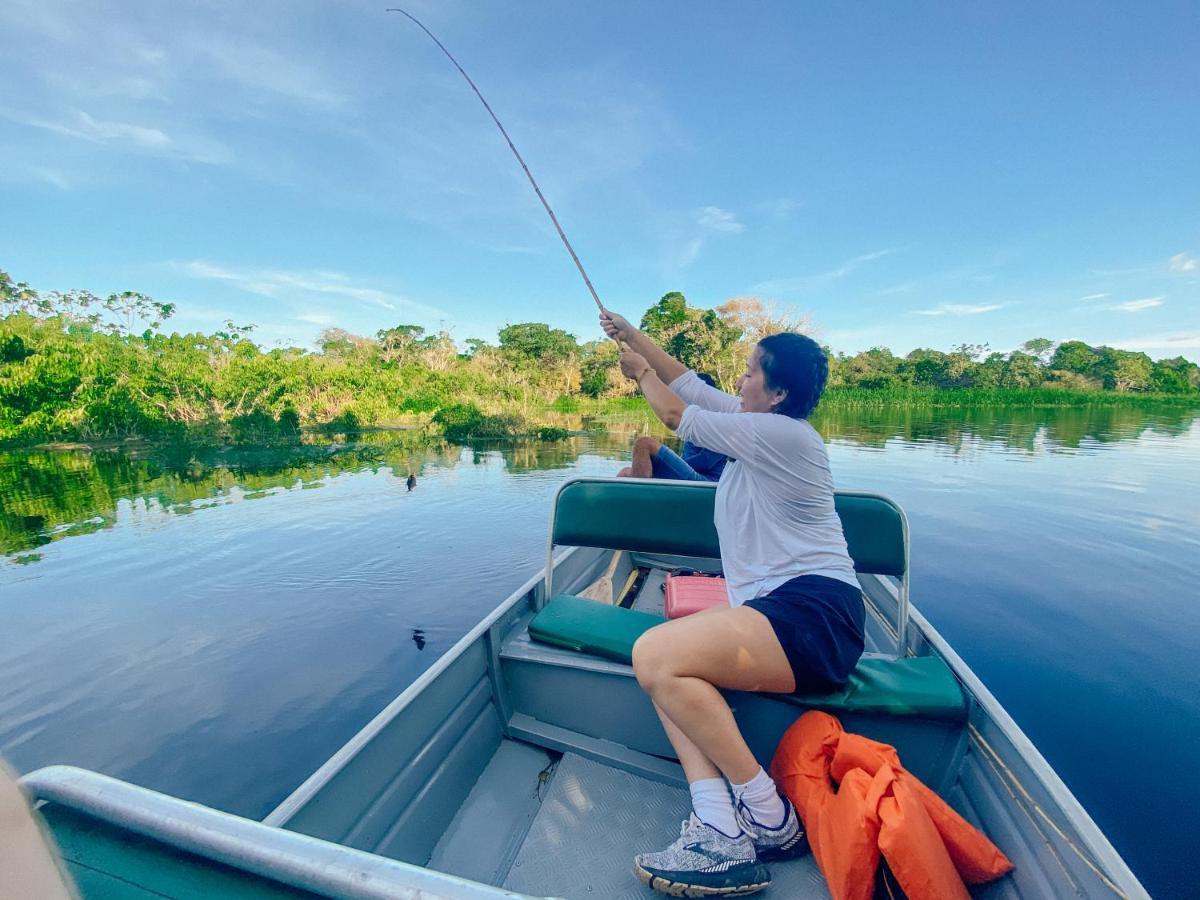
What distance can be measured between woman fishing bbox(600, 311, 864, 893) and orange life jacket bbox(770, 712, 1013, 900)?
18 centimetres

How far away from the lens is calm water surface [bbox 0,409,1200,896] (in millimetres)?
3021

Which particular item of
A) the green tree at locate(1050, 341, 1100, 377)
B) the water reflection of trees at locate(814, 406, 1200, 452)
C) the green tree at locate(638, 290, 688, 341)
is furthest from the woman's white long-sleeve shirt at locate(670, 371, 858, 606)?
the green tree at locate(1050, 341, 1100, 377)

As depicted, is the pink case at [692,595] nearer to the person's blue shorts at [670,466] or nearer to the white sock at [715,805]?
the person's blue shorts at [670,466]

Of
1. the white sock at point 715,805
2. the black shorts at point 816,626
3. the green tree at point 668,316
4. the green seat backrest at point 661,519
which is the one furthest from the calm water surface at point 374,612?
the green tree at point 668,316

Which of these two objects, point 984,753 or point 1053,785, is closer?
point 1053,785

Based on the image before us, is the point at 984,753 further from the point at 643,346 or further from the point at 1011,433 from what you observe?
the point at 1011,433

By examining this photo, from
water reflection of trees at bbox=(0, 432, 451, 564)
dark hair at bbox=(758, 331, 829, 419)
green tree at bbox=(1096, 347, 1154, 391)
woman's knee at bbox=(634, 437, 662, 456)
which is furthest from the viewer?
green tree at bbox=(1096, 347, 1154, 391)

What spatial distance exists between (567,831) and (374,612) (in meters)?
3.30

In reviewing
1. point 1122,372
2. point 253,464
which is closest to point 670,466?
point 253,464

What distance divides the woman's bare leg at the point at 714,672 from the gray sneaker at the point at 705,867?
16 centimetres

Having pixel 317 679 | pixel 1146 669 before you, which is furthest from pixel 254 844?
pixel 1146 669

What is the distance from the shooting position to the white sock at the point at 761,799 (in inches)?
63.3

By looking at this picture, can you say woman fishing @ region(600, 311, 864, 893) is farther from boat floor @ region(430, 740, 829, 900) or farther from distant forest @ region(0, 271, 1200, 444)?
distant forest @ region(0, 271, 1200, 444)

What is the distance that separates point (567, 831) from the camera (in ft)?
6.25
